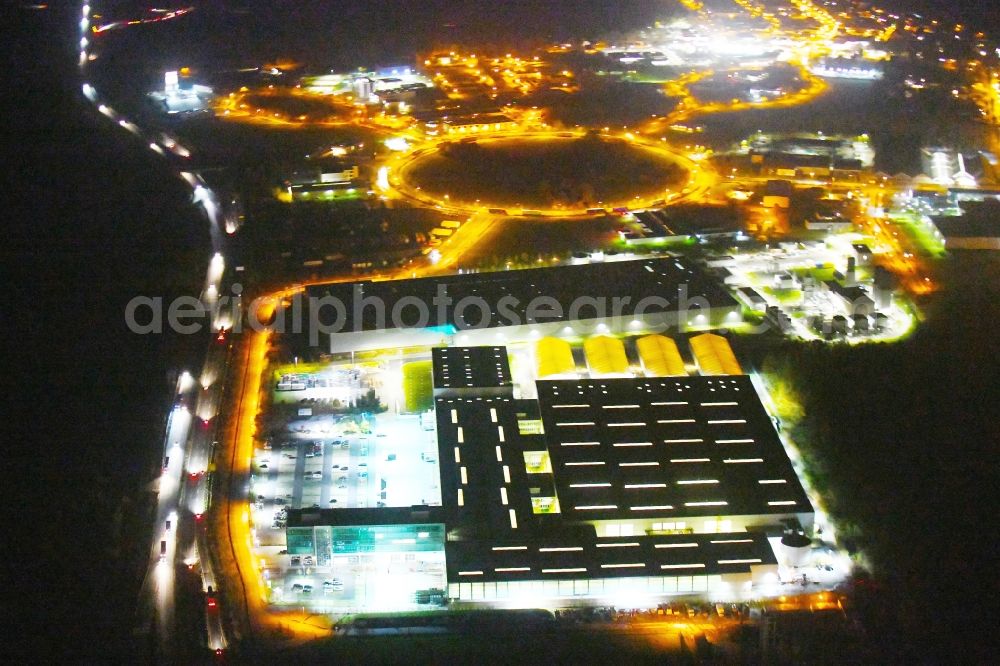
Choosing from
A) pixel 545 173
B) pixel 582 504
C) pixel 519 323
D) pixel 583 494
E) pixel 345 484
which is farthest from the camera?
pixel 545 173

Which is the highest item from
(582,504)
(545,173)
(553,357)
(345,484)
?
(582,504)

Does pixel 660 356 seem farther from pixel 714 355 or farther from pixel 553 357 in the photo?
pixel 553 357

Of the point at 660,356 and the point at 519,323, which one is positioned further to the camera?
the point at 519,323

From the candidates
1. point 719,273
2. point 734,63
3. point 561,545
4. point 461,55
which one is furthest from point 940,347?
point 461,55

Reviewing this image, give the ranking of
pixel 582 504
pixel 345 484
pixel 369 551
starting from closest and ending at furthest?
pixel 369 551 < pixel 582 504 < pixel 345 484

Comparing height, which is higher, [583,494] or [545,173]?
[583,494]

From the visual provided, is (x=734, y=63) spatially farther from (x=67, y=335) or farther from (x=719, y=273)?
(x=67, y=335)

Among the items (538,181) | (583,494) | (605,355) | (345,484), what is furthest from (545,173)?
(583,494)
